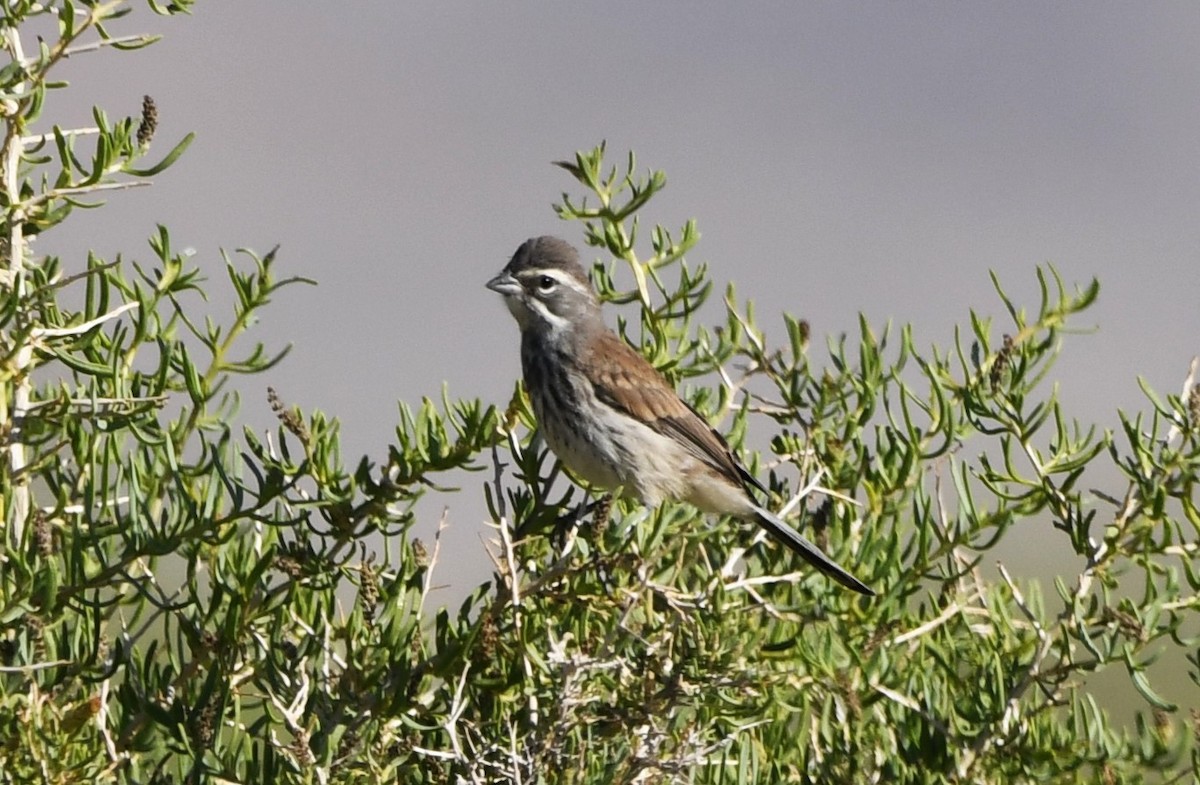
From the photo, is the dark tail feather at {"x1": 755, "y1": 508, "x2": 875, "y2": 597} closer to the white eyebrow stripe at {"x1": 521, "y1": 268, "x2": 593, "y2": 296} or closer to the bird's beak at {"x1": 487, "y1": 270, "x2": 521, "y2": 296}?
the white eyebrow stripe at {"x1": 521, "y1": 268, "x2": 593, "y2": 296}

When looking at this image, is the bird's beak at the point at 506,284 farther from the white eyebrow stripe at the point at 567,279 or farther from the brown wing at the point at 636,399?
the brown wing at the point at 636,399

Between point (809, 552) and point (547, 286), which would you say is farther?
point (547, 286)

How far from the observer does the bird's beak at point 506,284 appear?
5.90 meters

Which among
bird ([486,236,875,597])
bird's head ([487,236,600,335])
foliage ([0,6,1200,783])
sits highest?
bird's head ([487,236,600,335])

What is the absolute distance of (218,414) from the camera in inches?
108

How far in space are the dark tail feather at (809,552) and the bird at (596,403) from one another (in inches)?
70.1

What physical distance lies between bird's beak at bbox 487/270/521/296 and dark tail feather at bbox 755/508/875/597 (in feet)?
9.41

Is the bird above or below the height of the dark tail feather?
above

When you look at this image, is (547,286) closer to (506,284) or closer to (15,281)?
(506,284)

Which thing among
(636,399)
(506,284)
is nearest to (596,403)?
(636,399)

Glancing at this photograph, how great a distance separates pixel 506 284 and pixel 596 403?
2.21 feet

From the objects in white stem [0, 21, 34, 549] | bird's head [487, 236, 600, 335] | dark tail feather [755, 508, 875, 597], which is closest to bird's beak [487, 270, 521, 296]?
bird's head [487, 236, 600, 335]

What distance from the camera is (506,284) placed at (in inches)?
234

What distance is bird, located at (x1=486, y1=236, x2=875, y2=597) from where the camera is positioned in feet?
17.4
